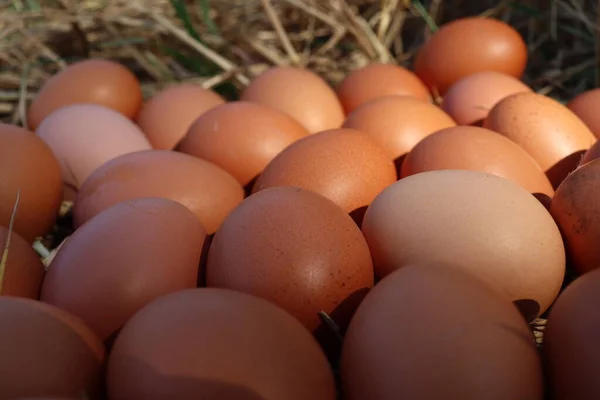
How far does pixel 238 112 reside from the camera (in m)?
1.33

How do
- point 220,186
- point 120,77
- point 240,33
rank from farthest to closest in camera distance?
point 240,33 → point 120,77 → point 220,186

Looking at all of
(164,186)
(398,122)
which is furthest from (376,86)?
(164,186)

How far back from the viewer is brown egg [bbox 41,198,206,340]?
2.71 feet

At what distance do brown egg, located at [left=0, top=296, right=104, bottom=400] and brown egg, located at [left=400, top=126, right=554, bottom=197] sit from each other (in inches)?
25.3

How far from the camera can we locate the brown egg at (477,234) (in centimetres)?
A: 85

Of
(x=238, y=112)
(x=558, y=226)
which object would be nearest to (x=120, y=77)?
(x=238, y=112)

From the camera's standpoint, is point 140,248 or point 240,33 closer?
point 140,248

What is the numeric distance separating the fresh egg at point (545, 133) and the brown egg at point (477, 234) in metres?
0.34

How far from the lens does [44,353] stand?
690 millimetres

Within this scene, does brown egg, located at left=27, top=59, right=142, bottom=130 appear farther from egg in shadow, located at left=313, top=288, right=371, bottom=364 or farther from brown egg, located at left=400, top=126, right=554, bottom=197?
egg in shadow, located at left=313, top=288, right=371, bottom=364

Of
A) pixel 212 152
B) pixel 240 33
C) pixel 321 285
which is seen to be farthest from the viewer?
pixel 240 33

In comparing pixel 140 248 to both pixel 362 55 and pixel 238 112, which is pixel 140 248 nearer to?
pixel 238 112

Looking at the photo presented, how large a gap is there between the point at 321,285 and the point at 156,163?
18.8 inches

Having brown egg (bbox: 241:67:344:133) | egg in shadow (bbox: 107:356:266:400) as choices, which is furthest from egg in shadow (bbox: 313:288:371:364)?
brown egg (bbox: 241:67:344:133)
